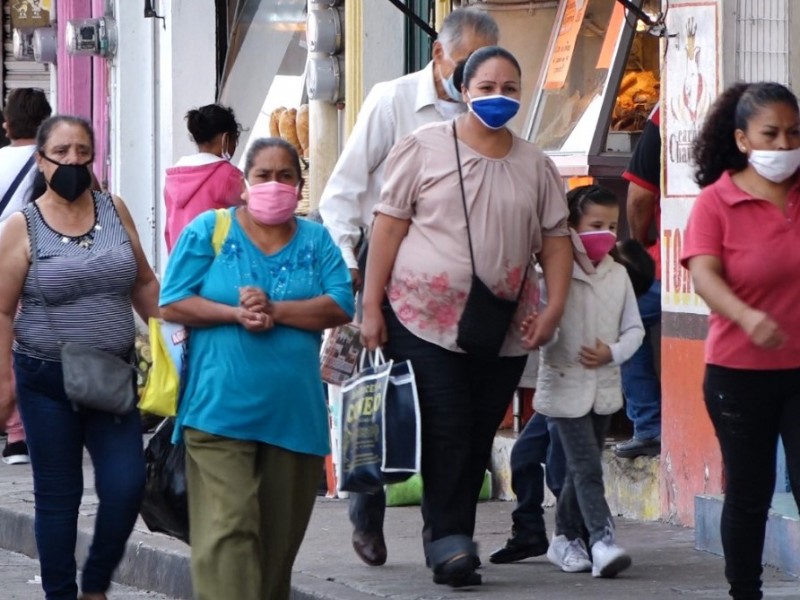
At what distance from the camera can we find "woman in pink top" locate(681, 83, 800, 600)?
5.73 m

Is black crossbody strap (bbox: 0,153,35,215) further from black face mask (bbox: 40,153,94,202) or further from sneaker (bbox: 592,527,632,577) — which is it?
sneaker (bbox: 592,527,632,577)

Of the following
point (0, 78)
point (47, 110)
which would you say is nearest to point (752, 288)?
Result: point (47, 110)

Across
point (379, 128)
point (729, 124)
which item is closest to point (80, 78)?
point (379, 128)

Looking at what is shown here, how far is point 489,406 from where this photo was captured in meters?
6.79

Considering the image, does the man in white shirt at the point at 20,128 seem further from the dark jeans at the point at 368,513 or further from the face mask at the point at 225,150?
the dark jeans at the point at 368,513

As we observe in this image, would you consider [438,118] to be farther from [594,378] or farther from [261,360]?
[261,360]

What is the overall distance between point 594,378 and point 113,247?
5.68ft

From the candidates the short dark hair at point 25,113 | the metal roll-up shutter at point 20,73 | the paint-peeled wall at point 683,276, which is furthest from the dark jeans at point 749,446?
the metal roll-up shutter at point 20,73

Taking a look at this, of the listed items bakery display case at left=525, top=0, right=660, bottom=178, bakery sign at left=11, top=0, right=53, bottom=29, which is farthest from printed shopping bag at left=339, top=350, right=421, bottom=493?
bakery sign at left=11, top=0, right=53, bottom=29

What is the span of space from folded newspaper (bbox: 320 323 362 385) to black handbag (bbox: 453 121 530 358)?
572mm

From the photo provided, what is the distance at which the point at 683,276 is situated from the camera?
7883mm

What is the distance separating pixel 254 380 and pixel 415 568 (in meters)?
1.67

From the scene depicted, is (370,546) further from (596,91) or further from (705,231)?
(596,91)

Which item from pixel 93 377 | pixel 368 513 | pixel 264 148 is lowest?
pixel 368 513
